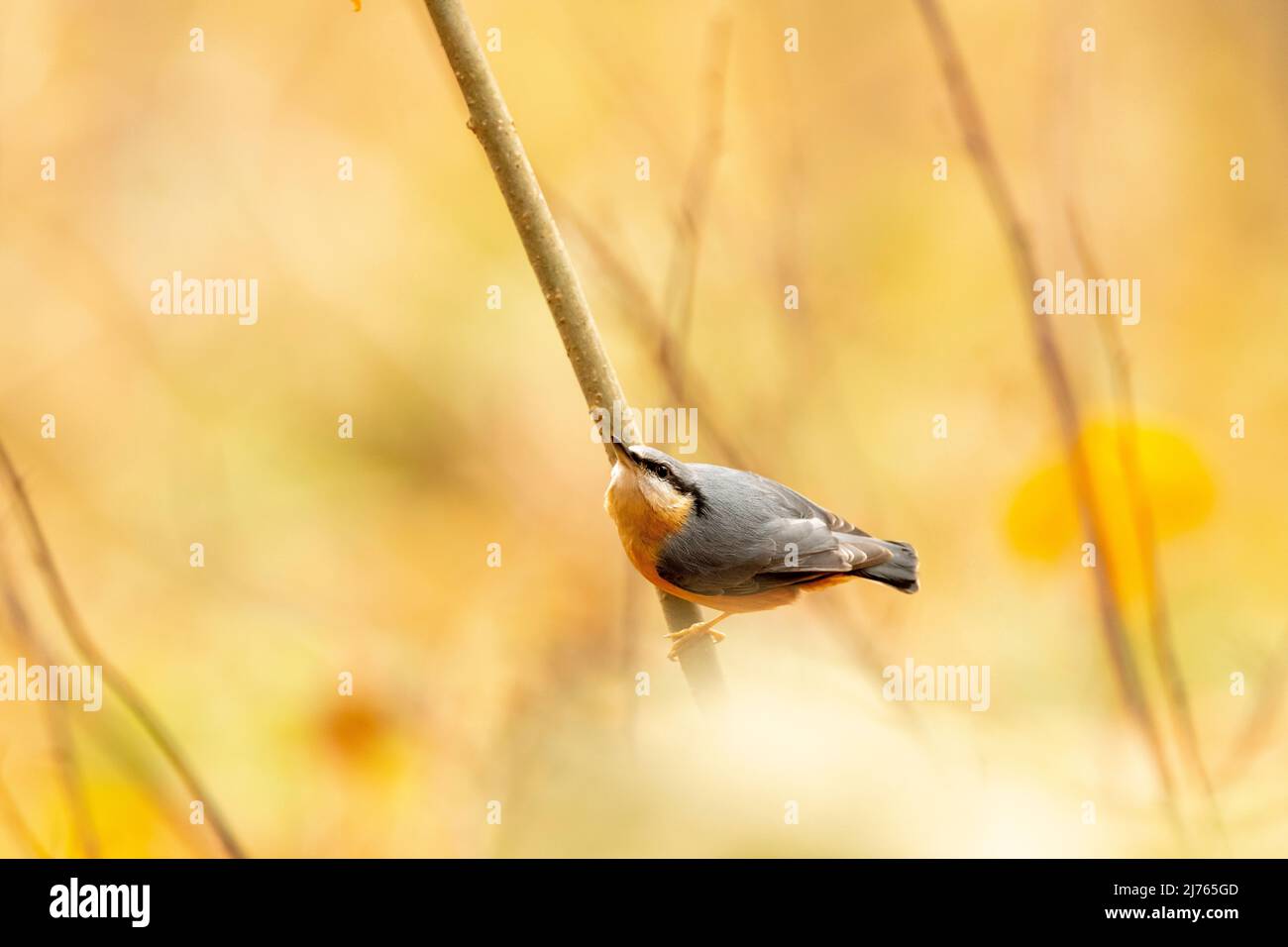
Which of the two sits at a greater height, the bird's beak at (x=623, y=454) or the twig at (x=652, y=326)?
the twig at (x=652, y=326)

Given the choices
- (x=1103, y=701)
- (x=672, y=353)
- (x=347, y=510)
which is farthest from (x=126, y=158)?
(x=1103, y=701)

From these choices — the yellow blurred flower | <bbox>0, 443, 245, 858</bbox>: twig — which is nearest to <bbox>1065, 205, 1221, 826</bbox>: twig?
the yellow blurred flower

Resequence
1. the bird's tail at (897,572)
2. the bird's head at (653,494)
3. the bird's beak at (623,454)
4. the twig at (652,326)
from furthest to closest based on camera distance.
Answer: the twig at (652,326) → the bird's tail at (897,572) → the bird's head at (653,494) → the bird's beak at (623,454)

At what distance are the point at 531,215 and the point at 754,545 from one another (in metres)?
0.76

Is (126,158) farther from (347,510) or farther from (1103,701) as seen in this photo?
(1103,701)

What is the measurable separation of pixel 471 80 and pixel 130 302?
6.58 ft

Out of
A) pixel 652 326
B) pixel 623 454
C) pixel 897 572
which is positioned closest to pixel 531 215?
pixel 623 454

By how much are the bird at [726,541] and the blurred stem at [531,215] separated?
18 cm

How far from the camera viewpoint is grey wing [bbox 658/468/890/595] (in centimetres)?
181

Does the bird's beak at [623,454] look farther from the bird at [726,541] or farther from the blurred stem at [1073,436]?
the blurred stem at [1073,436]

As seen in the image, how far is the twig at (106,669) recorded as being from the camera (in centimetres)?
177

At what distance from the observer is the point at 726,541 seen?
6.10 feet

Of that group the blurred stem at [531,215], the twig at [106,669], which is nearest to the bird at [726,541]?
the blurred stem at [531,215]

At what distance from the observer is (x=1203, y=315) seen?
9.39 feet
